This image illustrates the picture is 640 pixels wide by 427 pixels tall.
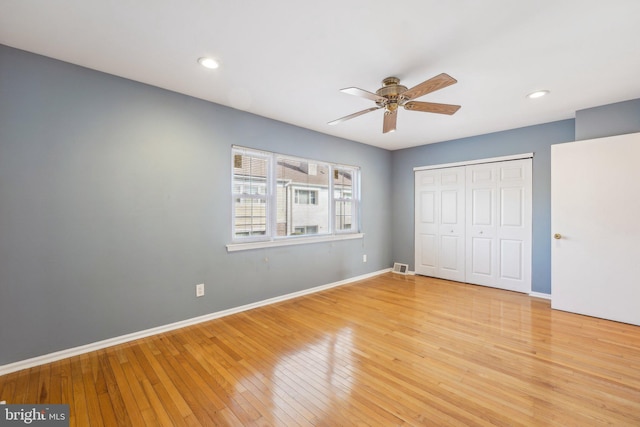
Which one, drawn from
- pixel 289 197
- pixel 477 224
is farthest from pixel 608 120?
pixel 289 197

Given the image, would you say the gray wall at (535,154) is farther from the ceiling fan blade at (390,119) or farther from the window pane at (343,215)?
the ceiling fan blade at (390,119)

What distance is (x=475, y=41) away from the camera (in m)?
2.03

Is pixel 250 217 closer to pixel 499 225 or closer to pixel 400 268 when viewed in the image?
pixel 400 268

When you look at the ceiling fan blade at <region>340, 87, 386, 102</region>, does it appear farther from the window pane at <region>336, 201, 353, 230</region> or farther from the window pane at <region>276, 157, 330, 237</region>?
the window pane at <region>336, 201, 353, 230</region>

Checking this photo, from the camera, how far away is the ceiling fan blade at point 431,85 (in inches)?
77.2

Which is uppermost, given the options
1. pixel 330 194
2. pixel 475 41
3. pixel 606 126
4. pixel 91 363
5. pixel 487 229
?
pixel 475 41

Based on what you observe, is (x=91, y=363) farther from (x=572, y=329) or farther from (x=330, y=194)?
(x=572, y=329)

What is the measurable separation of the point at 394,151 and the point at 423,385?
4636mm

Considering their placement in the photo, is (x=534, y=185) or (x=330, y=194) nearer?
(x=534, y=185)

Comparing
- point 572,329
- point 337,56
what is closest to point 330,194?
point 337,56

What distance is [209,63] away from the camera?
92.0 inches

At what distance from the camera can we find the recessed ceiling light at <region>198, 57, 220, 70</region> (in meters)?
2.28

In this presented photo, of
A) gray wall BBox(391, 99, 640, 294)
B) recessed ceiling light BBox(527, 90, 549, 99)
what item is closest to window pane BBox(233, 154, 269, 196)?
gray wall BBox(391, 99, 640, 294)

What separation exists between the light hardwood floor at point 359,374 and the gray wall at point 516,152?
1.05m
